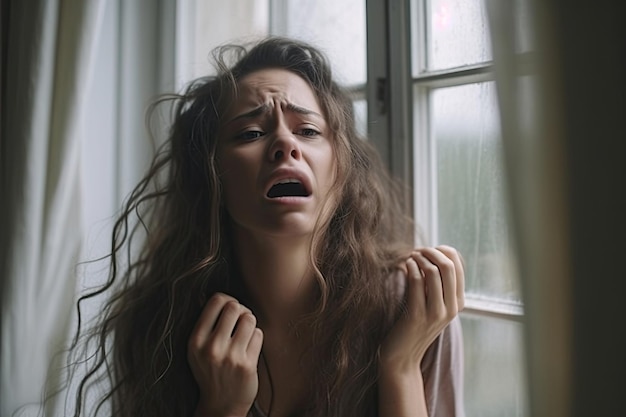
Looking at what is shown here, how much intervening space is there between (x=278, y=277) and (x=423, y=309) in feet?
0.80

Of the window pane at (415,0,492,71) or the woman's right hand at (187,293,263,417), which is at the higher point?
the window pane at (415,0,492,71)

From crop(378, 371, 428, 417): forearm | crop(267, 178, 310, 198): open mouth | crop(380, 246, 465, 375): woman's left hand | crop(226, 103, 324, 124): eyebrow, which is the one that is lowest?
crop(378, 371, 428, 417): forearm

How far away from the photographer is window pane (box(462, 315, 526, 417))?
92cm

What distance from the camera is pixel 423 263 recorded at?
2.98ft

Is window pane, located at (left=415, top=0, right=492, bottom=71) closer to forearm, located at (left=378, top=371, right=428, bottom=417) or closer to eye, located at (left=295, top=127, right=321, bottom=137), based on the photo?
eye, located at (left=295, top=127, right=321, bottom=137)

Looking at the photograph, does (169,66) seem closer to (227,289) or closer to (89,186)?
(89,186)

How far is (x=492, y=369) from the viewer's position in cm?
96

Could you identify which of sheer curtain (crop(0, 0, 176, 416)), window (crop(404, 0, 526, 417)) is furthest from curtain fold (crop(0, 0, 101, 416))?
window (crop(404, 0, 526, 417))

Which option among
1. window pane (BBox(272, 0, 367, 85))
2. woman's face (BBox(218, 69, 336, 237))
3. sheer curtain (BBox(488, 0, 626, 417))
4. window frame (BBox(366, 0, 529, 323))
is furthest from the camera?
window pane (BBox(272, 0, 367, 85))

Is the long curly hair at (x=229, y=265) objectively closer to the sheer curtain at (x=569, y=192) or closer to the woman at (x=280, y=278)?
the woman at (x=280, y=278)

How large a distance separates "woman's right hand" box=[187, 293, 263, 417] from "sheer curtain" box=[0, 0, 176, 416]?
446 millimetres

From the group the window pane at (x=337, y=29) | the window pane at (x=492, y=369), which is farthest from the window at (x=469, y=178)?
the window pane at (x=337, y=29)

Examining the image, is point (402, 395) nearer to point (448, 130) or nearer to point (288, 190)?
point (288, 190)

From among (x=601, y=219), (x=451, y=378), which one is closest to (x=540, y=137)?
(x=601, y=219)
